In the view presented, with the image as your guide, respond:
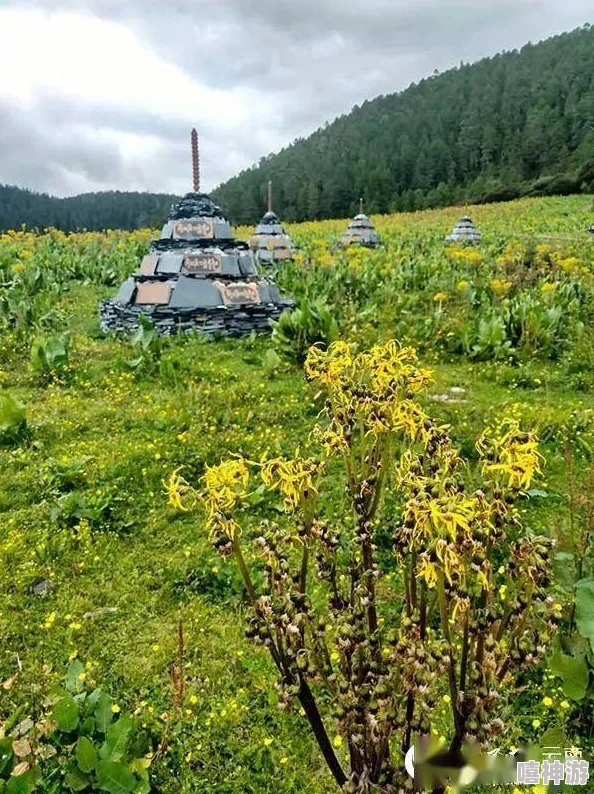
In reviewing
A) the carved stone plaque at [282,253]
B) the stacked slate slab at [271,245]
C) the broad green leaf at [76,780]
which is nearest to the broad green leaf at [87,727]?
the broad green leaf at [76,780]

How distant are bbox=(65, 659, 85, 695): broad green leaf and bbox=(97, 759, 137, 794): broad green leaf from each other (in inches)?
23.2

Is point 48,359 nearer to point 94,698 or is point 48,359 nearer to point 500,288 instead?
point 94,698

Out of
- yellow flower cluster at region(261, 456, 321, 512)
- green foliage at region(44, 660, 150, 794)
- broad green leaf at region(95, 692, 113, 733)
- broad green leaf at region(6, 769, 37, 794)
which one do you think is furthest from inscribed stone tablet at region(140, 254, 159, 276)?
yellow flower cluster at region(261, 456, 321, 512)

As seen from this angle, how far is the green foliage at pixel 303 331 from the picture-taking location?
8938 mm

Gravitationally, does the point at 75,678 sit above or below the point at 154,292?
below

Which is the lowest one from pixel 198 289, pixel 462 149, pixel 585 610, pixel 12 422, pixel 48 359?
pixel 585 610

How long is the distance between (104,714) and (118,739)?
0.19 m

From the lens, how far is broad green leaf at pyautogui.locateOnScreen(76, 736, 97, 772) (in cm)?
295

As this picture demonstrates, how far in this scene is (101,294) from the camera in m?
14.9

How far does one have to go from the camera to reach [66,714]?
316 centimetres

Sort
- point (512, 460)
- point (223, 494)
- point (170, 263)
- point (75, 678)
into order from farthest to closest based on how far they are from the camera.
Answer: point (170, 263) < point (75, 678) < point (223, 494) < point (512, 460)

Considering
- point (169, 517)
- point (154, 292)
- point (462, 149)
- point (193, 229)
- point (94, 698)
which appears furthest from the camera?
point (462, 149)

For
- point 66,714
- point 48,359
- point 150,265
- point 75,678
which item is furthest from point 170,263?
point 66,714

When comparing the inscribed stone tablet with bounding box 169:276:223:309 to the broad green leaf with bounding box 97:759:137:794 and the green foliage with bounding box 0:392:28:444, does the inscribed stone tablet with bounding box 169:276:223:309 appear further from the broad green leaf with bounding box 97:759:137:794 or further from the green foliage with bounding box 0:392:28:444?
the broad green leaf with bounding box 97:759:137:794
